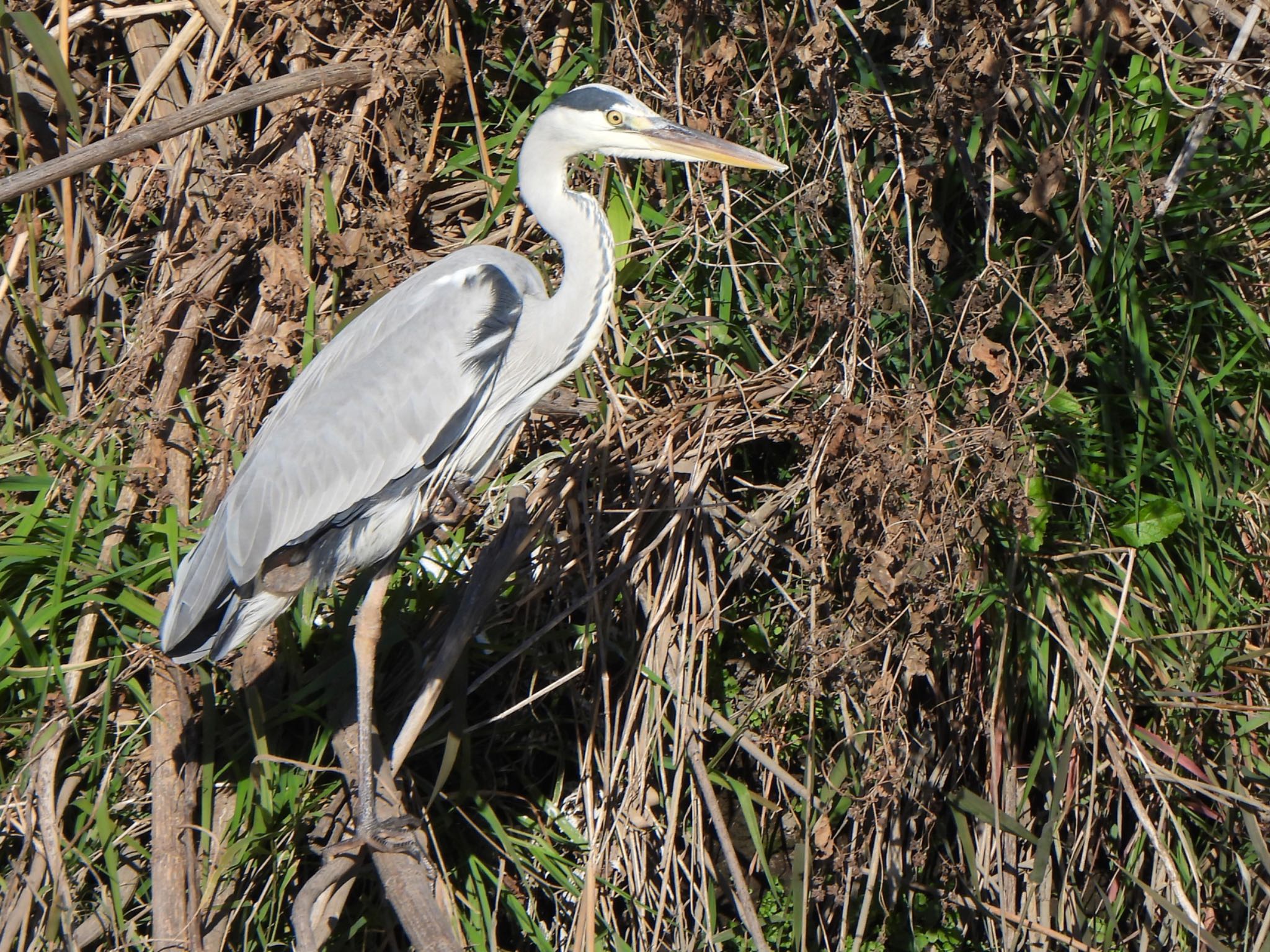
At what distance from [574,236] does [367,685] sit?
1072 millimetres

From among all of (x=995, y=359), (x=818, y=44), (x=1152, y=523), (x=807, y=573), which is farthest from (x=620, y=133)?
(x=1152, y=523)

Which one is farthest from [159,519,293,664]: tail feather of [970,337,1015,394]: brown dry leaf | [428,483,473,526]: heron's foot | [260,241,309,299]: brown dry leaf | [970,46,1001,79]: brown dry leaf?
[970,46,1001,79]: brown dry leaf

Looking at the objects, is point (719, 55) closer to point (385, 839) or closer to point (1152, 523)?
point (1152, 523)

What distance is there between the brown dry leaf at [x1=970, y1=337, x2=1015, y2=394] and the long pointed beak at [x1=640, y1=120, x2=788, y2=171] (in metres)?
0.58

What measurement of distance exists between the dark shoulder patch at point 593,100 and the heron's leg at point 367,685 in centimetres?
110

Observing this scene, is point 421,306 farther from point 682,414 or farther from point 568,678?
point 568,678

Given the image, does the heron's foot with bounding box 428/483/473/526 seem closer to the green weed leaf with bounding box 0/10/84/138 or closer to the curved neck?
the curved neck

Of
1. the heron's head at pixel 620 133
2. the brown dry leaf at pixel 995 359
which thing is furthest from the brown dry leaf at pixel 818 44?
the brown dry leaf at pixel 995 359

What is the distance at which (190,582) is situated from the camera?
2.59 metres

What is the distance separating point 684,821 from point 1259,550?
4.73ft

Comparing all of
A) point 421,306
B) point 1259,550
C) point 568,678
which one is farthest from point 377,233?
point 1259,550

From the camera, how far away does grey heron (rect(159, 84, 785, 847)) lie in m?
2.67

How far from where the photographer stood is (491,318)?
8.99 feet

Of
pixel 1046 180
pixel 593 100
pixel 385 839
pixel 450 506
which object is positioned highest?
pixel 593 100
